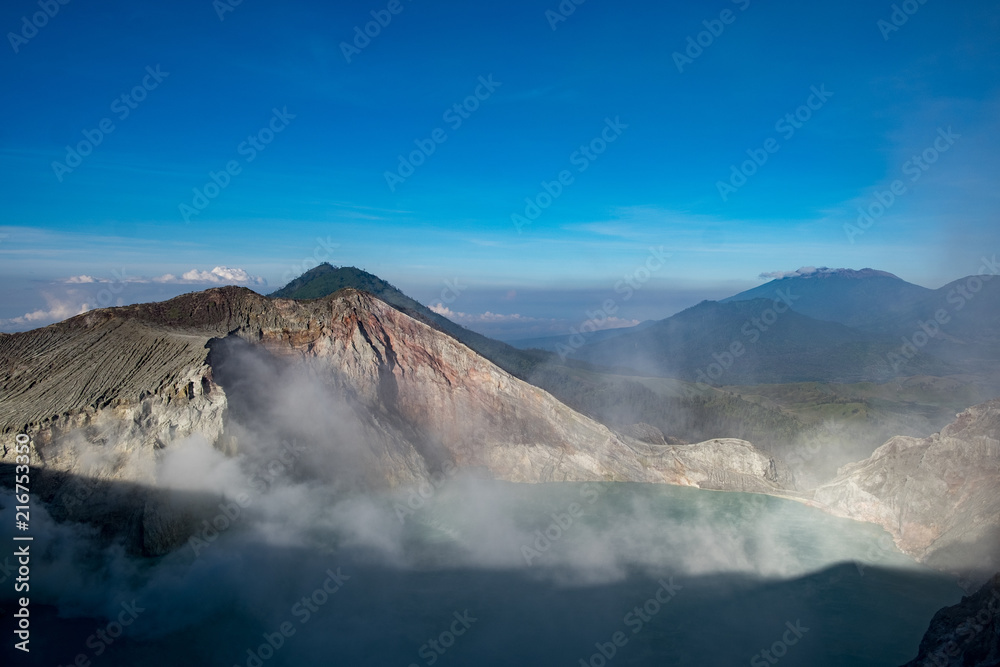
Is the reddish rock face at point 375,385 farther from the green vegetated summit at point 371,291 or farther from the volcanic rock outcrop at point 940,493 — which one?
the green vegetated summit at point 371,291

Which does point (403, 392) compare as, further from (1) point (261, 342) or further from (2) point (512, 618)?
(2) point (512, 618)

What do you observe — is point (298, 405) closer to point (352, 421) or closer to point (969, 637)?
point (352, 421)

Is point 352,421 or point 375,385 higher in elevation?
point 375,385

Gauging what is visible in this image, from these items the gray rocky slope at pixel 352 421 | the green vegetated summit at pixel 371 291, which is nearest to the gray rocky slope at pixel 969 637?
the gray rocky slope at pixel 352 421

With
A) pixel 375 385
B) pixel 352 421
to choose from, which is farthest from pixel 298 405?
pixel 375 385

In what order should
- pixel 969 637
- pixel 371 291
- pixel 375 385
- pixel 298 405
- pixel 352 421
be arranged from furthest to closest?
pixel 371 291, pixel 375 385, pixel 352 421, pixel 298 405, pixel 969 637

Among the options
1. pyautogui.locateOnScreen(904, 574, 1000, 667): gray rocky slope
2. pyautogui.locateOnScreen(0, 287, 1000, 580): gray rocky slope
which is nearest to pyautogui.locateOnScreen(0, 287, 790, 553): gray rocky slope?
pyautogui.locateOnScreen(0, 287, 1000, 580): gray rocky slope

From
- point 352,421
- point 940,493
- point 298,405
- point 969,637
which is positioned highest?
point 298,405

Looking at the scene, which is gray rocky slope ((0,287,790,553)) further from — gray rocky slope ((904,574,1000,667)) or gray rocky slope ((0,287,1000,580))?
gray rocky slope ((904,574,1000,667))
